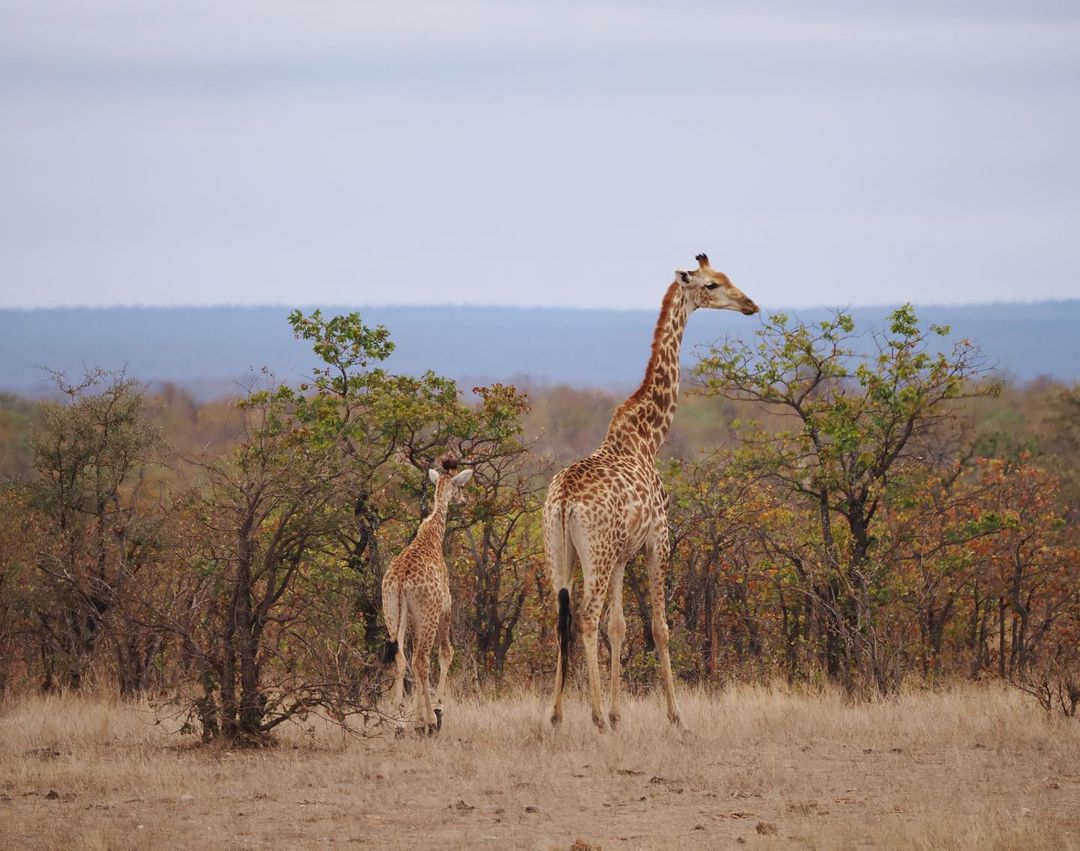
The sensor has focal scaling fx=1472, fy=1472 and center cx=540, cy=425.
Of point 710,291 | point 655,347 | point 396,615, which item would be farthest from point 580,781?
point 710,291

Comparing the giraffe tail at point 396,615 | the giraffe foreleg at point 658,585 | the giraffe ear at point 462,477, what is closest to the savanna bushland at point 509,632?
the giraffe tail at point 396,615

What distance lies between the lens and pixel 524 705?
1441 cm

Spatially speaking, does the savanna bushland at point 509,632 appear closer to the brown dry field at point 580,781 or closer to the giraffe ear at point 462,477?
the brown dry field at point 580,781

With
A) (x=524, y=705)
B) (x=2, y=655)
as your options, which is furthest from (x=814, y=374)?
(x=2, y=655)

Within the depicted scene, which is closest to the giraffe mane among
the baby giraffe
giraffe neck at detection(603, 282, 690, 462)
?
giraffe neck at detection(603, 282, 690, 462)

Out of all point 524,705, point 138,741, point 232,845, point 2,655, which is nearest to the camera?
point 232,845

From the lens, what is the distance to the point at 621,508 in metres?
13.2

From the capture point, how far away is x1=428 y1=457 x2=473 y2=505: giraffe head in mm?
14836

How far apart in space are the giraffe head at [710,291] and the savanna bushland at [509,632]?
1690mm

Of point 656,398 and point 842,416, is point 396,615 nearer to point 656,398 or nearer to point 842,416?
point 656,398

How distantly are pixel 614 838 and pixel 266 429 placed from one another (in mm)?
8548

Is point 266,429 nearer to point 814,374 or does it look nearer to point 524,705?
point 524,705

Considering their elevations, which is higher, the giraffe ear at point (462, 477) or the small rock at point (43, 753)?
the giraffe ear at point (462, 477)

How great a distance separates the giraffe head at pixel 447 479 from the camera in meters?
14.8
